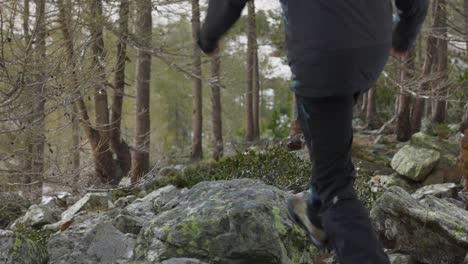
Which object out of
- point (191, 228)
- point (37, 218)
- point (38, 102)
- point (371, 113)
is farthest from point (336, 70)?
point (371, 113)

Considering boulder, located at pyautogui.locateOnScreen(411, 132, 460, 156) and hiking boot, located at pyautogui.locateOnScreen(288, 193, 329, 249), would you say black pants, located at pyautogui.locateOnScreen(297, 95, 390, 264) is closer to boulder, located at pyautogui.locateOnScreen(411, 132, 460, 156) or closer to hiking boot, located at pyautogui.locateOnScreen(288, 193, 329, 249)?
hiking boot, located at pyautogui.locateOnScreen(288, 193, 329, 249)

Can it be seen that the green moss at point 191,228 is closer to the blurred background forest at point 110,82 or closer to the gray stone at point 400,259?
the gray stone at point 400,259

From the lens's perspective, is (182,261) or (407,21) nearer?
(407,21)

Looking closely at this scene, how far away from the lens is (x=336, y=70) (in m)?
2.07

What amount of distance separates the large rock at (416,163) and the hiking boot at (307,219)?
7511mm

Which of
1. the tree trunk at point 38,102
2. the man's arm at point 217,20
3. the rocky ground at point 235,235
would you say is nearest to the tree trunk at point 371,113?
the tree trunk at point 38,102

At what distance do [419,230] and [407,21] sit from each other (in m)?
1.80

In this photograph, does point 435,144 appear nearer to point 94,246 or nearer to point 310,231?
point 94,246

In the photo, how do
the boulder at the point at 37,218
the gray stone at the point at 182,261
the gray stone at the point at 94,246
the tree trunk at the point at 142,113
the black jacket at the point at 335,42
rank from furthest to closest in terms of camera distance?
the tree trunk at the point at 142,113, the boulder at the point at 37,218, the gray stone at the point at 94,246, the gray stone at the point at 182,261, the black jacket at the point at 335,42

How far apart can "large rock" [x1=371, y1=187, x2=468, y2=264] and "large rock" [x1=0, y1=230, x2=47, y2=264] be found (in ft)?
8.07

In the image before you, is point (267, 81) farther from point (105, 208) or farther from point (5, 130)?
point (5, 130)

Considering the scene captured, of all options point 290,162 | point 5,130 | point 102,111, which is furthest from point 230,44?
point 5,130

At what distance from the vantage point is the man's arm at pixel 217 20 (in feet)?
7.35

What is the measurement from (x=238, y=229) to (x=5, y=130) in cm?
222
